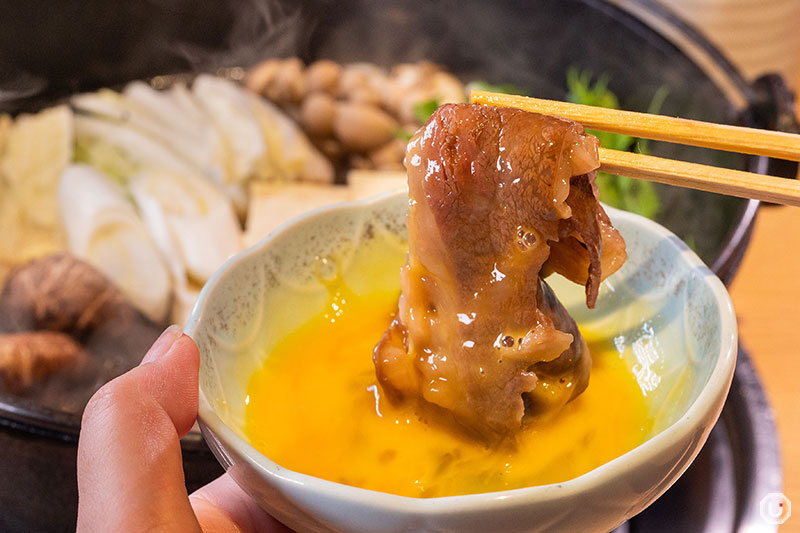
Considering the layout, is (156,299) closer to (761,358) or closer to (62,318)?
(62,318)

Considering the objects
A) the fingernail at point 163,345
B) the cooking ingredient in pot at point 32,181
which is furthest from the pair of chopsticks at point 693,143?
the cooking ingredient in pot at point 32,181

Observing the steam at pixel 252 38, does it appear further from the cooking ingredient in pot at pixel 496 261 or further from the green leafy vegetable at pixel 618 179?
the cooking ingredient in pot at pixel 496 261

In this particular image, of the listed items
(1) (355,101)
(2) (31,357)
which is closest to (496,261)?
(2) (31,357)

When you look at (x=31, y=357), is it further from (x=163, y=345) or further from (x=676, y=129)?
(x=676, y=129)

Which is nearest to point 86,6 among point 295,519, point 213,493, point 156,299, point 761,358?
point 156,299

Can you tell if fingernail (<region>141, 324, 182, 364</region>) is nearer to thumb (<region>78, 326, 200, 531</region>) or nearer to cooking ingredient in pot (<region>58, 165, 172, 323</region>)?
thumb (<region>78, 326, 200, 531</region>)

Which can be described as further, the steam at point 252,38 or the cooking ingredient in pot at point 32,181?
the steam at point 252,38

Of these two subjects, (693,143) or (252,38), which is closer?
(693,143)
